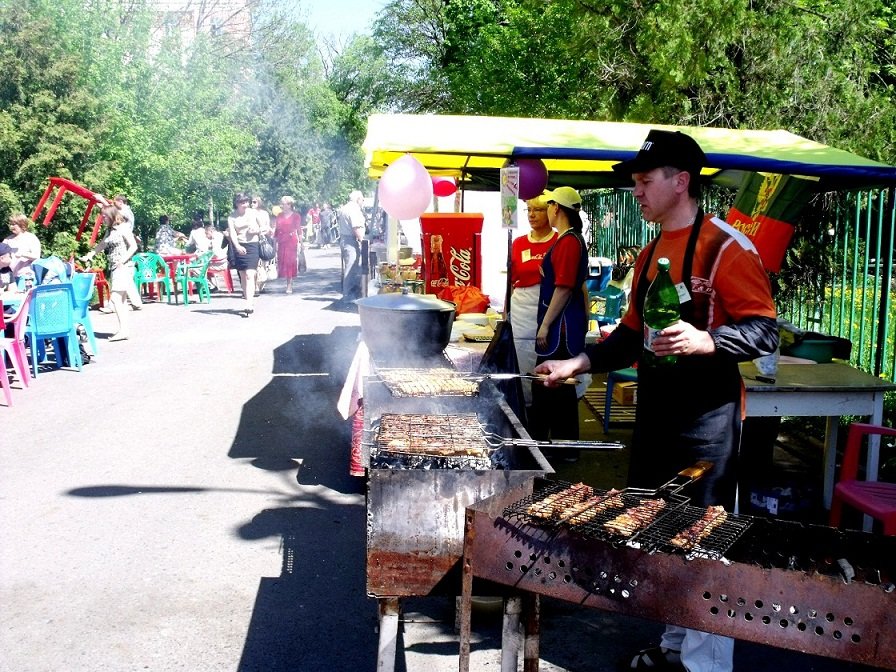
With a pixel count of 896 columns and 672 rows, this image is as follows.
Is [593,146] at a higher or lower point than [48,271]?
higher

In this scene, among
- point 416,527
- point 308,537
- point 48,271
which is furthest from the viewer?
point 48,271

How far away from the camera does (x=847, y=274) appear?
25.3ft

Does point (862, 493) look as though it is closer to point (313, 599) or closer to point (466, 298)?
point (313, 599)

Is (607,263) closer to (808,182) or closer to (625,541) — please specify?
(808,182)

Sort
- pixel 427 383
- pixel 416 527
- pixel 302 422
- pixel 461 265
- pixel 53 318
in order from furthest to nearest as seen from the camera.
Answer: pixel 53 318
pixel 461 265
pixel 302 422
pixel 427 383
pixel 416 527

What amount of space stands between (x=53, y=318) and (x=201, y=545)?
6.14 meters

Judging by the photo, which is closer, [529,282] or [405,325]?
[405,325]

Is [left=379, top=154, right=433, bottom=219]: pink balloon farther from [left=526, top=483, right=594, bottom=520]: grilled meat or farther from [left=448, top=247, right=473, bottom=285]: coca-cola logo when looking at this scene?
[left=526, top=483, right=594, bottom=520]: grilled meat

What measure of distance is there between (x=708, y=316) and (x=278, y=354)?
29.9 feet

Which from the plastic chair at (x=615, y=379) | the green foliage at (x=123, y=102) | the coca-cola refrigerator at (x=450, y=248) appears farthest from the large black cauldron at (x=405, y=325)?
the green foliage at (x=123, y=102)

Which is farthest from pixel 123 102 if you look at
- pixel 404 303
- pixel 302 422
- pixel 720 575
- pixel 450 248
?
pixel 720 575

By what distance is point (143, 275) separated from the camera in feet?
57.0

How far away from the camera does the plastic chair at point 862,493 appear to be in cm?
423

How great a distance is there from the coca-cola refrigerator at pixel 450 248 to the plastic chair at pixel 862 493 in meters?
5.23
